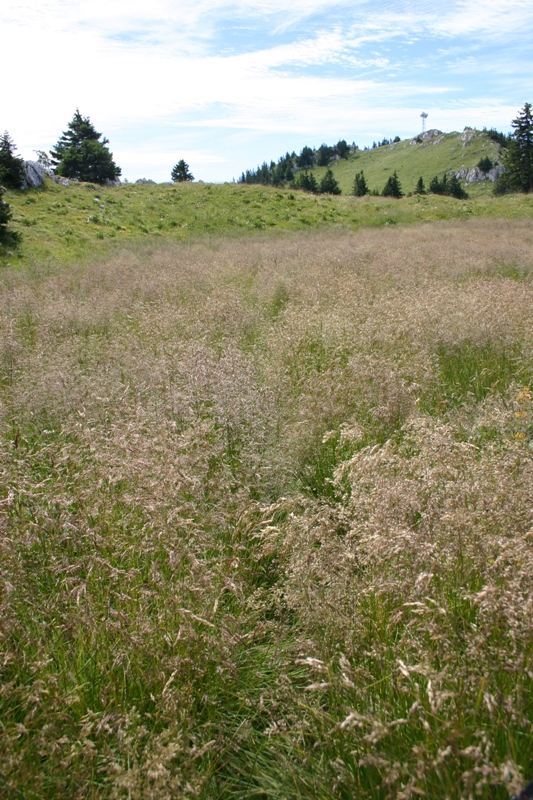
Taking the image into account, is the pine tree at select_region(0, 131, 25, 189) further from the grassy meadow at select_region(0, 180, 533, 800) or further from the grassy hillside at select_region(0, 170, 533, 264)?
the grassy meadow at select_region(0, 180, 533, 800)

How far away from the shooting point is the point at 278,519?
3578 millimetres

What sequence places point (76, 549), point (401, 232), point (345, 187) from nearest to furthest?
point (76, 549) < point (401, 232) < point (345, 187)

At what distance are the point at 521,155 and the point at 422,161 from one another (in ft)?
182

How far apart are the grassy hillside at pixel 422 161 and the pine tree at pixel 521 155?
102 feet

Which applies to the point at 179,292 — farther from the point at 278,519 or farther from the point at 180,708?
the point at 180,708

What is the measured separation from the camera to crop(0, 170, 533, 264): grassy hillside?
18.4 metres

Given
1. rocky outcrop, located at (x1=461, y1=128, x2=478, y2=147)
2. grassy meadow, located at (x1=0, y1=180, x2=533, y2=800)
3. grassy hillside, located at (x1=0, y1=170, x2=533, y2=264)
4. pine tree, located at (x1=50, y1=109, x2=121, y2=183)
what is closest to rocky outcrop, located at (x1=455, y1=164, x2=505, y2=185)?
rocky outcrop, located at (x1=461, y1=128, x2=478, y2=147)

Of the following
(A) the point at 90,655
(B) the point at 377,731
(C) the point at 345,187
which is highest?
(C) the point at 345,187

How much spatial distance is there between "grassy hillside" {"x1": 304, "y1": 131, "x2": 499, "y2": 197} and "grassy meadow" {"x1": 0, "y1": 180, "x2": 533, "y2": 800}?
88502 mm

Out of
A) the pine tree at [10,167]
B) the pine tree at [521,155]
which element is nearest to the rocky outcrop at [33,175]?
the pine tree at [10,167]

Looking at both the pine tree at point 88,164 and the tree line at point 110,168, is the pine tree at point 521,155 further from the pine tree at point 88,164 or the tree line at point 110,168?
the pine tree at point 88,164

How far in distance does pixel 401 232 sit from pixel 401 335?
52.1ft

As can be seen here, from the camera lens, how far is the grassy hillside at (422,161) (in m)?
92.2

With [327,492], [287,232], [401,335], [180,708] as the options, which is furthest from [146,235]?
[180,708]
